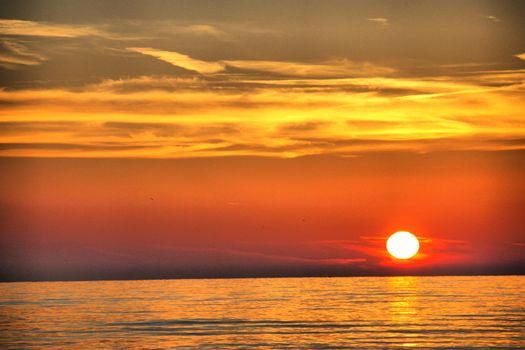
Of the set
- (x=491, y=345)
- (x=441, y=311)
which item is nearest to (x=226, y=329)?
(x=491, y=345)

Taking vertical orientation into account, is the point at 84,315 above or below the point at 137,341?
above

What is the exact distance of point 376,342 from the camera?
6744cm

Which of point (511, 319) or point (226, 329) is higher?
point (511, 319)

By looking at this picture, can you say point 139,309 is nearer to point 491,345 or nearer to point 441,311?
point 441,311

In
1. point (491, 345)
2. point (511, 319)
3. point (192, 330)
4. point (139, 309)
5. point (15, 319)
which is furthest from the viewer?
point (139, 309)

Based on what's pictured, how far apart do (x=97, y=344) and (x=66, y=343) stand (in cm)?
311

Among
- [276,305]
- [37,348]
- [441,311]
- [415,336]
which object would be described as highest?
[276,305]

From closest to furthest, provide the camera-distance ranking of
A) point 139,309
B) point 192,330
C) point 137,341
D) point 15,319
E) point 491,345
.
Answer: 1. point 491,345
2. point 137,341
3. point 192,330
4. point 15,319
5. point 139,309

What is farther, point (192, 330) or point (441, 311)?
point (441, 311)

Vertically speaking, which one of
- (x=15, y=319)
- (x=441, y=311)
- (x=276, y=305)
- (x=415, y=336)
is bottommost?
(x=415, y=336)

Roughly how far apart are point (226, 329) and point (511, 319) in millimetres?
30488

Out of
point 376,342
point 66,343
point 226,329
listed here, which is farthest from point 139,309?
point 376,342

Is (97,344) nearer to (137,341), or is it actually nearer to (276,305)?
(137,341)

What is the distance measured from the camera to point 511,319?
89.8m
